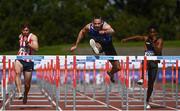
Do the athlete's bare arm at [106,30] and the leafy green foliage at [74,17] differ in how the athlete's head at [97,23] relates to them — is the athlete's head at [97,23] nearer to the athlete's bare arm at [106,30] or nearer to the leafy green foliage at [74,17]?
the athlete's bare arm at [106,30]

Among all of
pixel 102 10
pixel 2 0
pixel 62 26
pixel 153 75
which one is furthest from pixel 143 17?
pixel 153 75

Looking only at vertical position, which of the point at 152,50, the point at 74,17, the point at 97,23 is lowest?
the point at 152,50

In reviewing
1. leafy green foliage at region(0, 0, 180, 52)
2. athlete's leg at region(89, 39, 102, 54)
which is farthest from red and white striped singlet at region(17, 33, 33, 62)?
leafy green foliage at region(0, 0, 180, 52)

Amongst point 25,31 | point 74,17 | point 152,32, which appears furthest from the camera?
point 74,17

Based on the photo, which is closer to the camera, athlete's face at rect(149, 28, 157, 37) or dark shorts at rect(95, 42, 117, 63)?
dark shorts at rect(95, 42, 117, 63)

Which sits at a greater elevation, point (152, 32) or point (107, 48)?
point (152, 32)

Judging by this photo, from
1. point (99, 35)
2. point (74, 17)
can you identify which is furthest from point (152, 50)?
point (74, 17)

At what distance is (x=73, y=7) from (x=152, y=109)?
54617 mm

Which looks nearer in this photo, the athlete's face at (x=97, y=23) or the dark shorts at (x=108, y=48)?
the athlete's face at (x=97, y=23)

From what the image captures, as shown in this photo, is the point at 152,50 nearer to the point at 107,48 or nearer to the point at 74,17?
the point at 107,48

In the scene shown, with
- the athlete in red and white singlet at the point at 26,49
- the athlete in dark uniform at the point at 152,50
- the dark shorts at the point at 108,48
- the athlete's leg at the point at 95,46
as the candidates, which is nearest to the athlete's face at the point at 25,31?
the athlete in red and white singlet at the point at 26,49

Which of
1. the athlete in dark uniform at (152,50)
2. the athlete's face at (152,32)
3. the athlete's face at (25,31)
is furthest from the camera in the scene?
the athlete's face at (152,32)

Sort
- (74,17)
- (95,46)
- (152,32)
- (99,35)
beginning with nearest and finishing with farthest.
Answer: (95,46) < (99,35) < (152,32) < (74,17)

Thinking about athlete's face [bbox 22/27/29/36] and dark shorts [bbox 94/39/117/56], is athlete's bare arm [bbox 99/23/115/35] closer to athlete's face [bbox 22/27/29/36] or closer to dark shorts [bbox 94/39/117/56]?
dark shorts [bbox 94/39/117/56]
